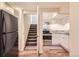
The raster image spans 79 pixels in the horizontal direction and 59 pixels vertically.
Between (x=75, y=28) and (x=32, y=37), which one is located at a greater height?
(x=75, y=28)

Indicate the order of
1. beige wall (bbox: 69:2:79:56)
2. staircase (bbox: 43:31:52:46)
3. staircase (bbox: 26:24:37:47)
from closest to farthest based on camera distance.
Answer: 1. beige wall (bbox: 69:2:79:56)
2. staircase (bbox: 43:31:52:46)
3. staircase (bbox: 26:24:37:47)

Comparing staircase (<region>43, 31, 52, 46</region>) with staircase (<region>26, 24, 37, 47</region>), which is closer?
staircase (<region>43, 31, 52, 46</region>)

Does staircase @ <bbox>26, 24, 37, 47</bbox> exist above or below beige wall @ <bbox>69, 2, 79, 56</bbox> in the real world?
below

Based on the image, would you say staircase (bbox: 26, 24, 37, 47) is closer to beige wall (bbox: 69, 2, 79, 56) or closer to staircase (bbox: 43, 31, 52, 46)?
staircase (bbox: 43, 31, 52, 46)

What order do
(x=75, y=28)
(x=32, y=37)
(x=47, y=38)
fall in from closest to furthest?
(x=75, y=28), (x=47, y=38), (x=32, y=37)

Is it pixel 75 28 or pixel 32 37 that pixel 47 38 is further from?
pixel 75 28

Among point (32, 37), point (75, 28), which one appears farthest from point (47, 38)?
point (75, 28)

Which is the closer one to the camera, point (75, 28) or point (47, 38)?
point (75, 28)

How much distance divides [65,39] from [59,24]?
0.70m

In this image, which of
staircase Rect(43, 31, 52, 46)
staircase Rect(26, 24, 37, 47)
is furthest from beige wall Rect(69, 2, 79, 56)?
staircase Rect(26, 24, 37, 47)

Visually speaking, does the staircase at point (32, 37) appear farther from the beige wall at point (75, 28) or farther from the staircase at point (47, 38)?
the beige wall at point (75, 28)

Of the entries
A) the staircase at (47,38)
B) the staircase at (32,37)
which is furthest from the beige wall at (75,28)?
the staircase at (32,37)

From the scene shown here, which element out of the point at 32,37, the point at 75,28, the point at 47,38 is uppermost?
the point at 75,28

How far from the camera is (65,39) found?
534 cm
